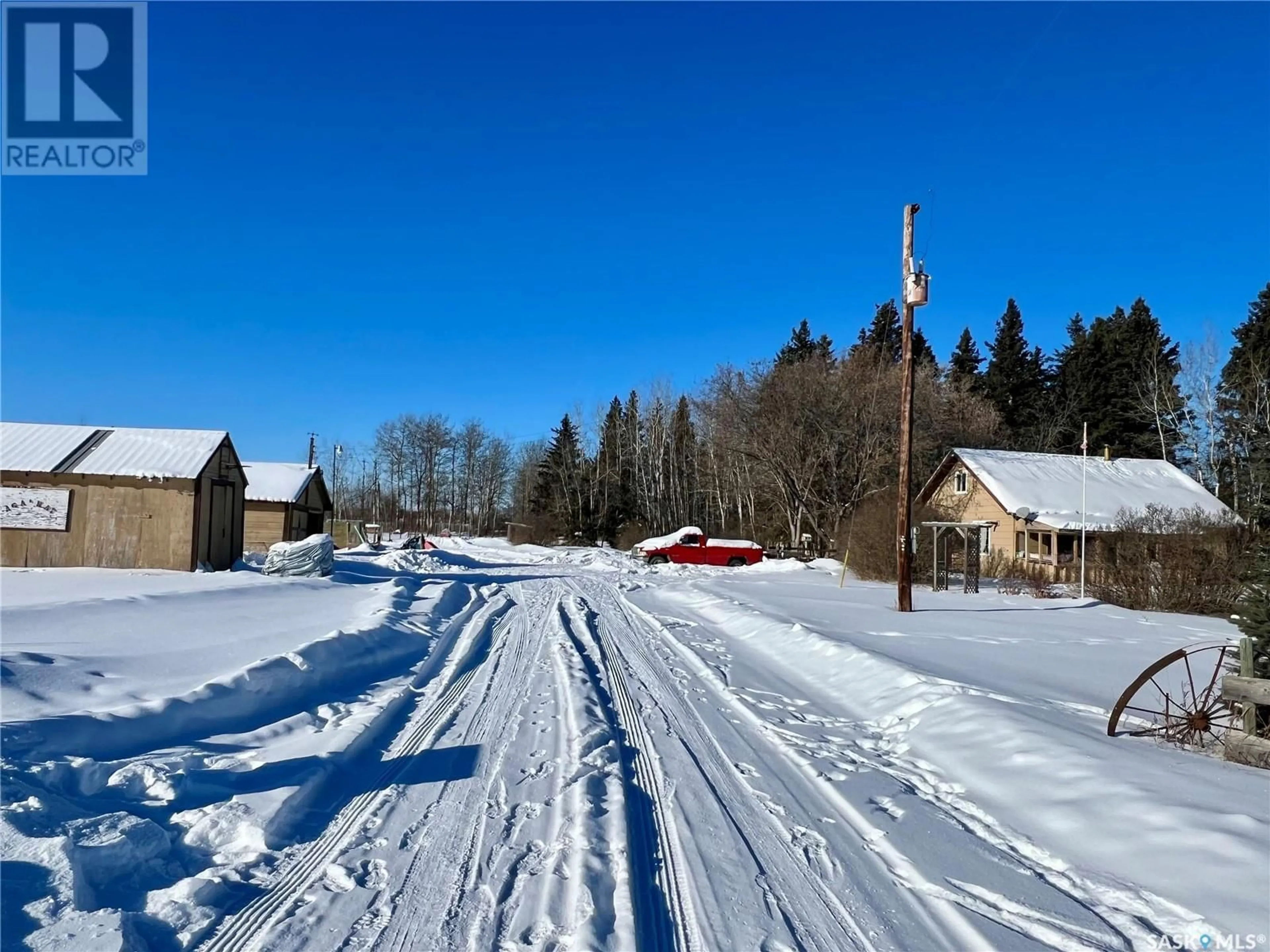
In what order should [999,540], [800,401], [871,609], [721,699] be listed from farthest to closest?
[800,401], [999,540], [871,609], [721,699]

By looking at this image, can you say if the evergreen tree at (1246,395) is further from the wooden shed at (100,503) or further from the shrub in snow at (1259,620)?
the wooden shed at (100,503)

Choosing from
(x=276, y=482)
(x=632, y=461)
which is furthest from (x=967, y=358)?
(x=276, y=482)

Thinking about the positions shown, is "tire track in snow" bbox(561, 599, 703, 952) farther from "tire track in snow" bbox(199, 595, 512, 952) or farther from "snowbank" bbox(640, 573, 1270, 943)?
"tire track in snow" bbox(199, 595, 512, 952)

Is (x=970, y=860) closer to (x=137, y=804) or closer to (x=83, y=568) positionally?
(x=137, y=804)

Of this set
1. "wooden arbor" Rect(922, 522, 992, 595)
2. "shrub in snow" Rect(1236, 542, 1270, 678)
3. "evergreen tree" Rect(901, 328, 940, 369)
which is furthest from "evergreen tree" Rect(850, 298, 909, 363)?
"shrub in snow" Rect(1236, 542, 1270, 678)

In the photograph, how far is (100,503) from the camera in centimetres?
2153

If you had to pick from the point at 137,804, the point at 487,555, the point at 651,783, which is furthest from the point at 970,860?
the point at 487,555

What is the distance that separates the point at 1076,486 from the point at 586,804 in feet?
115

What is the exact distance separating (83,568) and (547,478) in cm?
4644

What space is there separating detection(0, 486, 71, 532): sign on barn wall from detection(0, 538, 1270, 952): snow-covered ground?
1229 cm

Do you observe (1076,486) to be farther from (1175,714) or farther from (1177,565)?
(1175,714)

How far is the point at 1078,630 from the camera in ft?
50.0

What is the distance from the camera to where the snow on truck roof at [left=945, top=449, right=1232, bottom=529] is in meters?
31.2

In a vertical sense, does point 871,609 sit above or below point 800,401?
below
